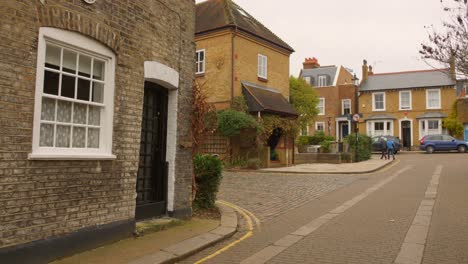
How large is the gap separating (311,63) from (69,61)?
45.1m

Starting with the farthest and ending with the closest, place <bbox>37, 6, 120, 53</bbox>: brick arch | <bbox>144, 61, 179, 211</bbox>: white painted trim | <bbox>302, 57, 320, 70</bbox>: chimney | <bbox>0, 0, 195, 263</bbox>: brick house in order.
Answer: <bbox>302, 57, 320, 70</bbox>: chimney < <bbox>144, 61, 179, 211</bbox>: white painted trim < <bbox>37, 6, 120, 53</bbox>: brick arch < <bbox>0, 0, 195, 263</bbox>: brick house

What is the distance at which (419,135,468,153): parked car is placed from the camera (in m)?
32.1

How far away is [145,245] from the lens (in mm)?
6039

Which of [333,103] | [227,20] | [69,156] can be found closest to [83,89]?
[69,156]

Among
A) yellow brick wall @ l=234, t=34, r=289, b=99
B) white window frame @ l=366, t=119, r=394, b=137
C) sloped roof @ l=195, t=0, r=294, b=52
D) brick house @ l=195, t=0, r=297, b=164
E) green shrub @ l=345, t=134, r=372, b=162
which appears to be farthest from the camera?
white window frame @ l=366, t=119, r=394, b=137

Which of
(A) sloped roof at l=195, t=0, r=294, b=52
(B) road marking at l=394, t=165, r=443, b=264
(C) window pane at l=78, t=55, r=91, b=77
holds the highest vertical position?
(A) sloped roof at l=195, t=0, r=294, b=52

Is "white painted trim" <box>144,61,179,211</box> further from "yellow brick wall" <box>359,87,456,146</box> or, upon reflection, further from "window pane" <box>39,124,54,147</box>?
"yellow brick wall" <box>359,87,456,146</box>

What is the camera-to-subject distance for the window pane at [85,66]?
579cm

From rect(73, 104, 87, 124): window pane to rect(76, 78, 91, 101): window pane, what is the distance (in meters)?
0.12

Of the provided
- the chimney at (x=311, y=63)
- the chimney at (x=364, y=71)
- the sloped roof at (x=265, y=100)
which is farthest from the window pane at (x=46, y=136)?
the chimney at (x=311, y=63)

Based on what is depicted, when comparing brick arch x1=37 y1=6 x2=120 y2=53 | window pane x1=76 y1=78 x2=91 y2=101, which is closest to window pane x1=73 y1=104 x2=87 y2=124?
window pane x1=76 y1=78 x2=91 y2=101

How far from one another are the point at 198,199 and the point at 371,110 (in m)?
37.1

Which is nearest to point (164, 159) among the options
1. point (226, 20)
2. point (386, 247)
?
A: point (386, 247)

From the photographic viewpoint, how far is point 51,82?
17.5ft
